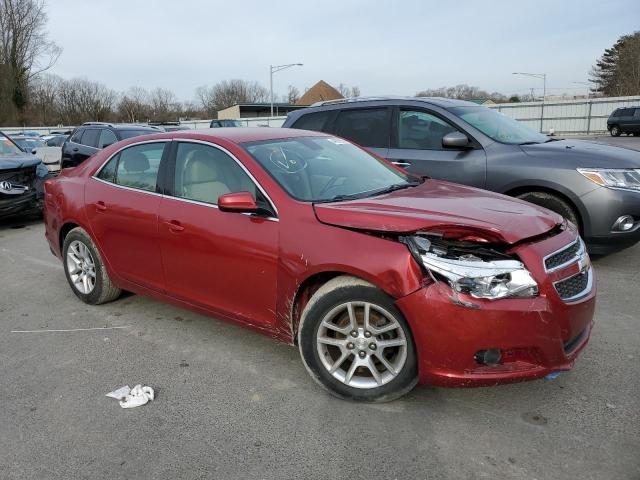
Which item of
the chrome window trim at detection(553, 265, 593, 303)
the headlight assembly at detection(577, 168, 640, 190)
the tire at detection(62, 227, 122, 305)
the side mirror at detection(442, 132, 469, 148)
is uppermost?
the side mirror at detection(442, 132, 469, 148)

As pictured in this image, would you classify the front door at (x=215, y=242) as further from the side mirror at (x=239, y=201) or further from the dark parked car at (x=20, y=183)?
the dark parked car at (x=20, y=183)

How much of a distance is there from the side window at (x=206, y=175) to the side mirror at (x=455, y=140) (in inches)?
115

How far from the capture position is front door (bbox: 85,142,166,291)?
3.89 meters

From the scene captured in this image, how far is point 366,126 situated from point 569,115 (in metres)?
35.1

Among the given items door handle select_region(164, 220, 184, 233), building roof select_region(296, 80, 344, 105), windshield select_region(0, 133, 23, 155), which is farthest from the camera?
building roof select_region(296, 80, 344, 105)

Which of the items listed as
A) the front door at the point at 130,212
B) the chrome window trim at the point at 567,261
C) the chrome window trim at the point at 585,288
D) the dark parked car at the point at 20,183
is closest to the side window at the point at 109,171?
the front door at the point at 130,212

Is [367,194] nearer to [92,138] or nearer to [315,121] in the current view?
[315,121]

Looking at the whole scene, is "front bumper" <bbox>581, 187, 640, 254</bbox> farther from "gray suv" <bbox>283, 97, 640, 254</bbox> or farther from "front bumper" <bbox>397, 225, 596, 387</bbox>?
"front bumper" <bbox>397, 225, 596, 387</bbox>

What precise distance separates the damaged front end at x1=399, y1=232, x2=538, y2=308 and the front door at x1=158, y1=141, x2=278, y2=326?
960 millimetres

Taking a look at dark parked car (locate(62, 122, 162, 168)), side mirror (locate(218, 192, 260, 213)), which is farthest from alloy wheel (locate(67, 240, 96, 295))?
dark parked car (locate(62, 122, 162, 168))

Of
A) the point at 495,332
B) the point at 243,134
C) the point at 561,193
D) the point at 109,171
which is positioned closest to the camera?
the point at 495,332

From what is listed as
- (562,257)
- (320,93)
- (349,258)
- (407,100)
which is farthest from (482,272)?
(320,93)

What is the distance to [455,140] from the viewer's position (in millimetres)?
5598

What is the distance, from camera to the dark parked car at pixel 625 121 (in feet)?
96.7
